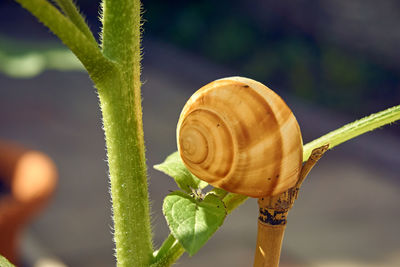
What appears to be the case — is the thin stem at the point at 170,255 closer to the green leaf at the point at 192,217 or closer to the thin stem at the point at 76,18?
the green leaf at the point at 192,217

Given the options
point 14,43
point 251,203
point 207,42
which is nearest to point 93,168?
point 251,203

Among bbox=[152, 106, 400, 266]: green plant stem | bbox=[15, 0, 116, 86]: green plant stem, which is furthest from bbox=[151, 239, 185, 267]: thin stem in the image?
bbox=[15, 0, 116, 86]: green plant stem

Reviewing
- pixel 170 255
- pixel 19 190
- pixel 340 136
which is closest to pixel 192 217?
pixel 170 255

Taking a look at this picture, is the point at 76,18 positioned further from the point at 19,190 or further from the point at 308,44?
the point at 308,44

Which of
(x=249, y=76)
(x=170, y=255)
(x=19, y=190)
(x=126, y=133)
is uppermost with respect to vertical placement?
(x=249, y=76)

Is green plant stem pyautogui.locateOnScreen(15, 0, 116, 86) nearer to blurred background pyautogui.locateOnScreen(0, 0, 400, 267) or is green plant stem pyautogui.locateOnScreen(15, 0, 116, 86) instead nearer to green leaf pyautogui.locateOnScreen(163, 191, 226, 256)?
green leaf pyautogui.locateOnScreen(163, 191, 226, 256)

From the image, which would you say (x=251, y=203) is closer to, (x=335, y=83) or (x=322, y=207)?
(x=322, y=207)

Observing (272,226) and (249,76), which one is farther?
(249,76)

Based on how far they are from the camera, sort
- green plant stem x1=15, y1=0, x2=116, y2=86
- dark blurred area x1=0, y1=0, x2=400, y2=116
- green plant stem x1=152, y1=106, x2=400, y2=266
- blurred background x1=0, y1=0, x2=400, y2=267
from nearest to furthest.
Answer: green plant stem x1=15, y1=0, x2=116, y2=86
green plant stem x1=152, y1=106, x2=400, y2=266
blurred background x1=0, y1=0, x2=400, y2=267
dark blurred area x1=0, y1=0, x2=400, y2=116
